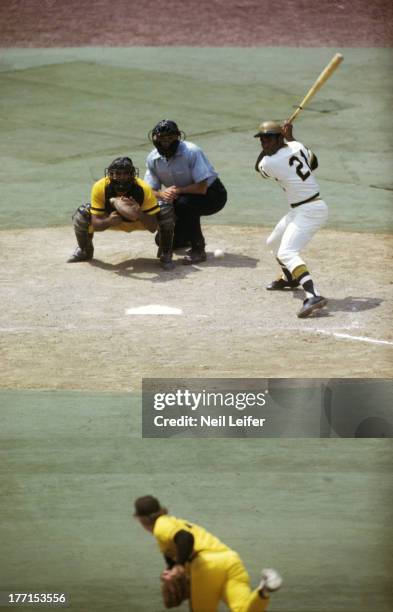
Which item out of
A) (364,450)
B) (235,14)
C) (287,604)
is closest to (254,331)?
(364,450)

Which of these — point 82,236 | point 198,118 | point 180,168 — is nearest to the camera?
point 82,236

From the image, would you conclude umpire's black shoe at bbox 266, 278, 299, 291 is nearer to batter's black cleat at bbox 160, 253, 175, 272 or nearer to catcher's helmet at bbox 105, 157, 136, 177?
batter's black cleat at bbox 160, 253, 175, 272

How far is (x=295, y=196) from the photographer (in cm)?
1262

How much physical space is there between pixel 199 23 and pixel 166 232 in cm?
1442

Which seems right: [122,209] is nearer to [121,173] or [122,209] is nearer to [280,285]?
[121,173]

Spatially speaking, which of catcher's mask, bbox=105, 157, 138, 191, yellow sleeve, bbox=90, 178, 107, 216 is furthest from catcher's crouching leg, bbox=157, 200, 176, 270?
yellow sleeve, bbox=90, 178, 107, 216

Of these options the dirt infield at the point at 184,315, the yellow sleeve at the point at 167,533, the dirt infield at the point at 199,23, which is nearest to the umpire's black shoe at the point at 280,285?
the dirt infield at the point at 184,315

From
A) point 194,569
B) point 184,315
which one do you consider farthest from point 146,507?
point 184,315

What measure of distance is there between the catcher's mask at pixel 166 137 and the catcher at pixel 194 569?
7183mm

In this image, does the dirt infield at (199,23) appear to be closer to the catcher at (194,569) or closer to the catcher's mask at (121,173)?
A: the catcher's mask at (121,173)

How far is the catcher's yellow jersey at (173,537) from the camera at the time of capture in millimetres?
6863

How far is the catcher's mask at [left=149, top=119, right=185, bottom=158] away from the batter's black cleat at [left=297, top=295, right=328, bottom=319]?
8.77 ft

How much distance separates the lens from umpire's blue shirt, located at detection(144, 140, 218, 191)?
45.5ft

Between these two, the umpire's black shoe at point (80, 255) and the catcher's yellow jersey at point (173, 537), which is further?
the umpire's black shoe at point (80, 255)
